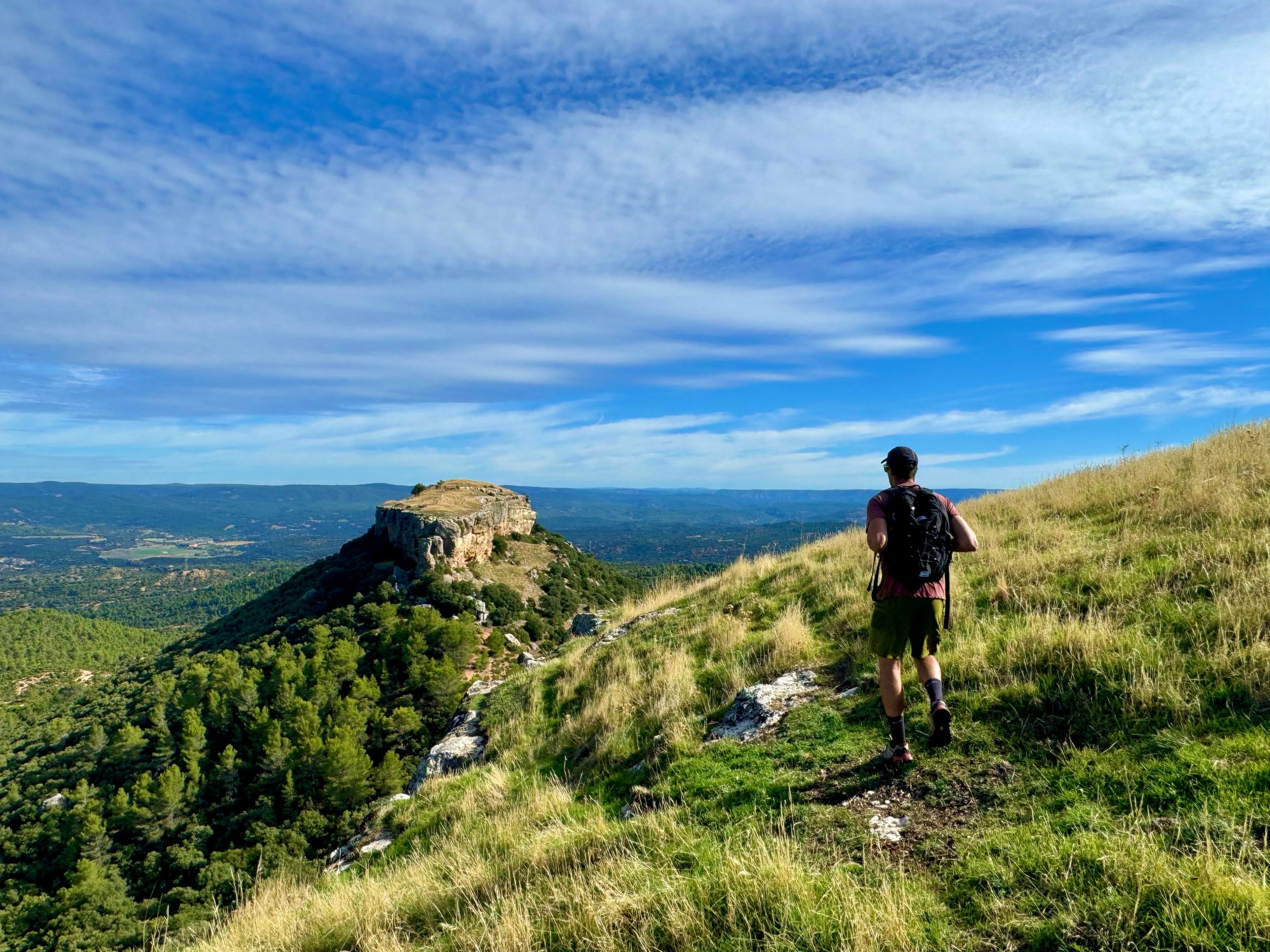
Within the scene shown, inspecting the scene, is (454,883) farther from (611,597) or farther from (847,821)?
(611,597)

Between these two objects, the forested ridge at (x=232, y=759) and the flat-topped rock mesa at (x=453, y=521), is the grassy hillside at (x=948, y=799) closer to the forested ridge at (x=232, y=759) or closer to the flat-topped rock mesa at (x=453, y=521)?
the forested ridge at (x=232, y=759)

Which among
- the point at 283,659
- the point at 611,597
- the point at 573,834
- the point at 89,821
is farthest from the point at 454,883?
the point at 611,597

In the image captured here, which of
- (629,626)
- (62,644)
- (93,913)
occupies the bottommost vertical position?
(62,644)

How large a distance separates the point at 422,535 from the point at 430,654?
53.5ft

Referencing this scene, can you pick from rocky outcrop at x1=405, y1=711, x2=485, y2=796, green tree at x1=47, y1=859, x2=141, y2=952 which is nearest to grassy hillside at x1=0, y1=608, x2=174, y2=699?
green tree at x1=47, y1=859, x2=141, y2=952

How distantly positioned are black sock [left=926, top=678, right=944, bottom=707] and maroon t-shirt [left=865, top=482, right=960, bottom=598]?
2.42 feet

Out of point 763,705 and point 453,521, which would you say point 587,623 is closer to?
point 763,705

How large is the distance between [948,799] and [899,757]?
537 mm

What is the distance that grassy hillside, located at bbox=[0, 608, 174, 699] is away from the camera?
3351 inches

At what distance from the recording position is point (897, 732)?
5012 mm

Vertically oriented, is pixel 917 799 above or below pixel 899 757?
below

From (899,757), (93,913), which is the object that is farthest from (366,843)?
(93,913)

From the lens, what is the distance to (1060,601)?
7.12 m

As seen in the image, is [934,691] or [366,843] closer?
[934,691]
